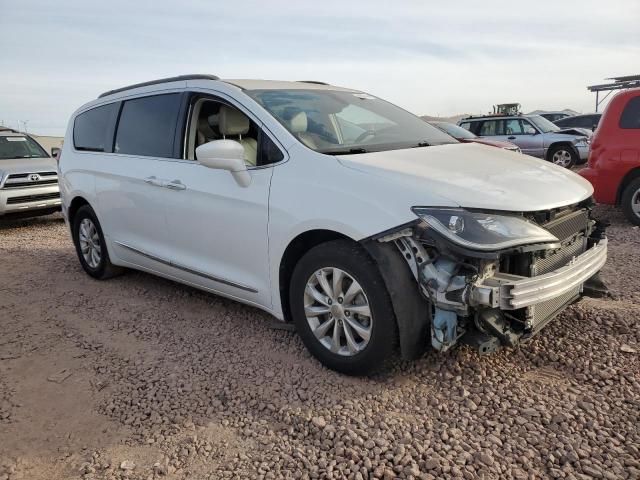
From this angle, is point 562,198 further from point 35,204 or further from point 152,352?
point 35,204

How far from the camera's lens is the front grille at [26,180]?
887cm

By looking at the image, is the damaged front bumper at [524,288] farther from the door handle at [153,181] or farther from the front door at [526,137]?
the front door at [526,137]

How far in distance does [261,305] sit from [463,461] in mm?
1681

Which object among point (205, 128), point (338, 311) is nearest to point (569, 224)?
point (338, 311)

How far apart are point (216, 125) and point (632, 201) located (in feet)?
18.1

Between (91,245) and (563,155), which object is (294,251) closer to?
(91,245)

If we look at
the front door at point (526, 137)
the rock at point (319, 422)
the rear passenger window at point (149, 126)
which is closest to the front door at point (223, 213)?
the rear passenger window at point (149, 126)

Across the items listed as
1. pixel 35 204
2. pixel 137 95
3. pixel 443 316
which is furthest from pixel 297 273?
pixel 35 204

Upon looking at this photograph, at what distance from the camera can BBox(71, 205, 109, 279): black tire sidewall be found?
5.31 meters

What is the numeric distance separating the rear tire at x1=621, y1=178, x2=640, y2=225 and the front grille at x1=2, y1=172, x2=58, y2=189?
352 inches

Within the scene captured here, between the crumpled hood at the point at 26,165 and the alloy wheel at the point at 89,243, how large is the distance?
4.32 meters

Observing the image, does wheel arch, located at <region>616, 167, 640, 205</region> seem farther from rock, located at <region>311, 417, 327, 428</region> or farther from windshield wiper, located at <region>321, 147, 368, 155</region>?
rock, located at <region>311, 417, 327, 428</region>

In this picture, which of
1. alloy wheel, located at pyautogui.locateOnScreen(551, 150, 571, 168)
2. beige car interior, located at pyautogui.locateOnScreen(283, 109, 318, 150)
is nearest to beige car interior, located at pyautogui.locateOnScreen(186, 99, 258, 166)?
beige car interior, located at pyautogui.locateOnScreen(283, 109, 318, 150)

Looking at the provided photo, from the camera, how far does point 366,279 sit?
9.62 ft
